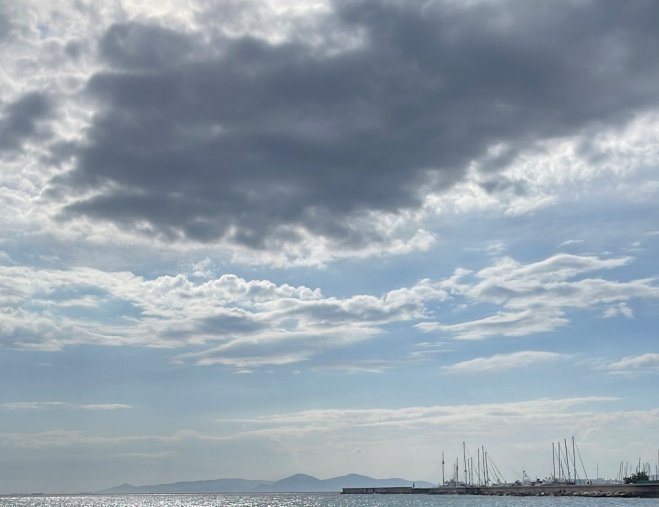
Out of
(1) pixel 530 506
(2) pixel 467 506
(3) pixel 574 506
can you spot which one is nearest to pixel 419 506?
(2) pixel 467 506

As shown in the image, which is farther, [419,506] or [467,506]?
[419,506]

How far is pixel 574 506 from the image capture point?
158 m

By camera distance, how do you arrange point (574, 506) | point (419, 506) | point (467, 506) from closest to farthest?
point (574, 506) < point (467, 506) < point (419, 506)

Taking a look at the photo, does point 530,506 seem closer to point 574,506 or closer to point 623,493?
point 574,506

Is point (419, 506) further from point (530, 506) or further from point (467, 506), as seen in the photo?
point (530, 506)

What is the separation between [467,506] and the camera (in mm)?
177625

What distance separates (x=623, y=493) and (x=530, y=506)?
42.6 meters

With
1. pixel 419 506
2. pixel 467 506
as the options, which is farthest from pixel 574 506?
pixel 419 506

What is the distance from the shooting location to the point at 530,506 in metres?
167

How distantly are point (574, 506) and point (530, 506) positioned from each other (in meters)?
11.8

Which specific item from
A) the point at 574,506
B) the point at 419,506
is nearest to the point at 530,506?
the point at 574,506

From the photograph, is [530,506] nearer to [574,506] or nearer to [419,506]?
[574,506]

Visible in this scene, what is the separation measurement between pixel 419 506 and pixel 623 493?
53387 millimetres

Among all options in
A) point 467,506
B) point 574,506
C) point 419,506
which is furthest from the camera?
point 419,506
